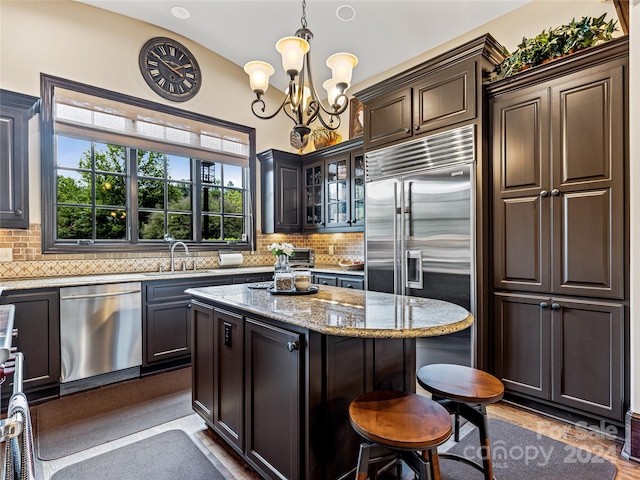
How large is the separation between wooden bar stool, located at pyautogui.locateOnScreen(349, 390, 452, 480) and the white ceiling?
11.6ft

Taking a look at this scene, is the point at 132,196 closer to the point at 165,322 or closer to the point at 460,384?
the point at 165,322

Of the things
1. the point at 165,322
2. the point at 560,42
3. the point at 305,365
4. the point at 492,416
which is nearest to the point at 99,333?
the point at 165,322

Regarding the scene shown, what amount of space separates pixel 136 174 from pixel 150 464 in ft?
10.2

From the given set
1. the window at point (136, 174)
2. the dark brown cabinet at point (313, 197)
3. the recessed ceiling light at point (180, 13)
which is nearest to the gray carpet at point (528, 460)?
the dark brown cabinet at point (313, 197)

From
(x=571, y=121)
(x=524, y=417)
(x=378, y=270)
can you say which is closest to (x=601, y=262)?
(x=571, y=121)

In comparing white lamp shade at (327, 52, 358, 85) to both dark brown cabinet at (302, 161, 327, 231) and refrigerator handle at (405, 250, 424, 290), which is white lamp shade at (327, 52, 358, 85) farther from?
dark brown cabinet at (302, 161, 327, 231)

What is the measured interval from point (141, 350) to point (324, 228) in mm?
2659

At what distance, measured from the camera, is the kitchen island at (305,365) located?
1.51 metres

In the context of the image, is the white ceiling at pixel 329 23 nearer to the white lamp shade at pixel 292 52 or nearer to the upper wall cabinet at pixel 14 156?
the upper wall cabinet at pixel 14 156

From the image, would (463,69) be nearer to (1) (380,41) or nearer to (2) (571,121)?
(2) (571,121)

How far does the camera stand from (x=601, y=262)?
7.37 feet

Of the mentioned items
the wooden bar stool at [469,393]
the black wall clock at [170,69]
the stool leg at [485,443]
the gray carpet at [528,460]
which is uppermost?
the black wall clock at [170,69]

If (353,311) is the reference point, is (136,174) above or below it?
above

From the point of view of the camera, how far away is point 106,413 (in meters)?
2.62
